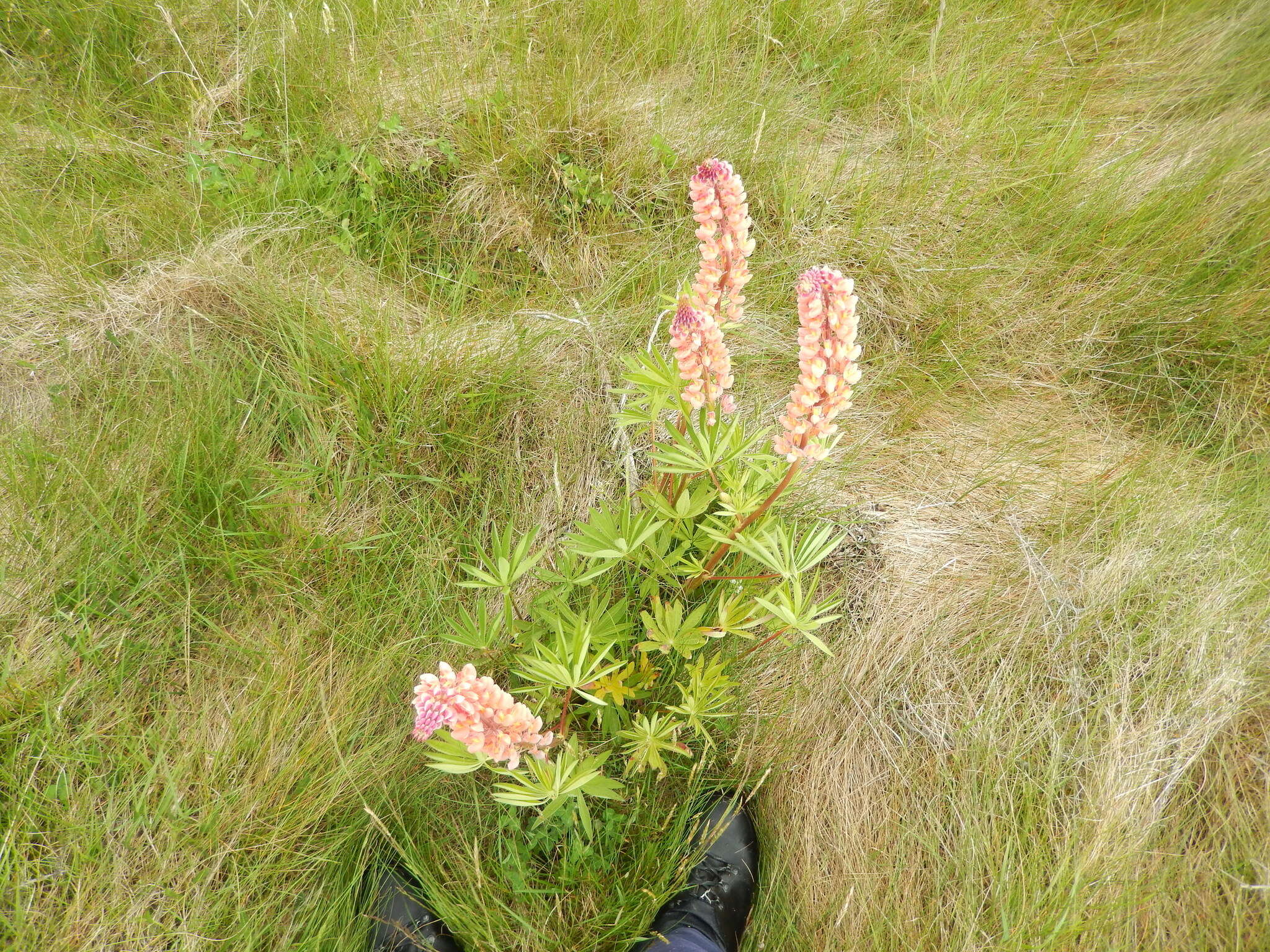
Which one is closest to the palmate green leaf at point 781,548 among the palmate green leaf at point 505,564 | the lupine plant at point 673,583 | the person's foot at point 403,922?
the lupine plant at point 673,583

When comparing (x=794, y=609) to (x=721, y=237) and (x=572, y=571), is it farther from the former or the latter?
(x=721, y=237)

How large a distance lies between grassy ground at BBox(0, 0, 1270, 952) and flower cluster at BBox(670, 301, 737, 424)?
556mm

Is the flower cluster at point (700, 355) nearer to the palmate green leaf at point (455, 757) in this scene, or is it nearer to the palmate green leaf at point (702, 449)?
the palmate green leaf at point (702, 449)

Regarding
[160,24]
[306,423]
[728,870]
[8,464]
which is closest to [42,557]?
[8,464]

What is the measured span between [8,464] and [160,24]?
221cm

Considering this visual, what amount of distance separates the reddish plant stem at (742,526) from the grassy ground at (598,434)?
44 centimetres

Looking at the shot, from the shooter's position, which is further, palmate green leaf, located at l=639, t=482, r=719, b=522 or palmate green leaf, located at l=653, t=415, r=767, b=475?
palmate green leaf, located at l=639, t=482, r=719, b=522

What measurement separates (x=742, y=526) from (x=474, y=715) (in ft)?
2.21

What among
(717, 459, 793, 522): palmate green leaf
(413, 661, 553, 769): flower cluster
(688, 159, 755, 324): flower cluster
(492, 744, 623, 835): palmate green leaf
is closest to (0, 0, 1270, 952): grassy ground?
(492, 744, 623, 835): palmate green leaf

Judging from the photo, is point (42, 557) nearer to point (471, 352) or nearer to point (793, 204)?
point (471, 352)

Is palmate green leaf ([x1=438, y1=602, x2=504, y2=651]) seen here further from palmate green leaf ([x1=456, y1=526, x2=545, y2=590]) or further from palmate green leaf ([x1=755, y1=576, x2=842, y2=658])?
palmate green leaf ([x1=755, y1=576, x2=842, y2=658])

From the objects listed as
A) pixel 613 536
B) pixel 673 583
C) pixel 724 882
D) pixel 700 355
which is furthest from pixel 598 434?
pixel 724 882

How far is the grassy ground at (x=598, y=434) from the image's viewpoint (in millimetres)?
1676

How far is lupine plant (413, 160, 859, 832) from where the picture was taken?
1298 mm
